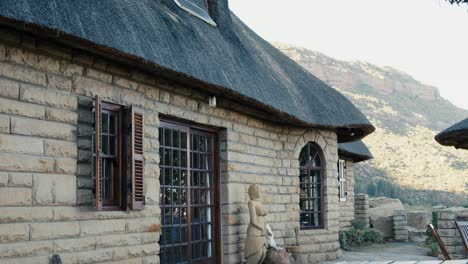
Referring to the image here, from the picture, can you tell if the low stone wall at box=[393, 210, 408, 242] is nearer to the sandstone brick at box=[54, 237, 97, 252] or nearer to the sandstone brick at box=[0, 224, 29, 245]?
the sandstone brick at box=[54, 237, 97, 252]

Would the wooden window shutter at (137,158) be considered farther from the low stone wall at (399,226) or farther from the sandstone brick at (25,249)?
the low stone wall at (399,226)

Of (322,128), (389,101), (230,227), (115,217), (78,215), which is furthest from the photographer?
(389,101)

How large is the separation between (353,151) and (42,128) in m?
16.1

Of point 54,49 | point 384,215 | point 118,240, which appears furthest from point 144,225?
point 384,215

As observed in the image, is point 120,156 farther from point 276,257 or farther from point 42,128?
point 276,257

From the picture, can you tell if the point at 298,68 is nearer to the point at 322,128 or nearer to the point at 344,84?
the point at 322,128

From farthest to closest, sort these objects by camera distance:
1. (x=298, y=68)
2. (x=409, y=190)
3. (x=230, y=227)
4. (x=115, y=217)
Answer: (x=409, y=190) → (x=298, y=68) → (x=230, y=227) → (x=115, y=217)

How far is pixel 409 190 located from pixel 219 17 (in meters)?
34.9

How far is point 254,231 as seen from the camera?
11.0 metres

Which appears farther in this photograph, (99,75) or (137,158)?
(137,158)

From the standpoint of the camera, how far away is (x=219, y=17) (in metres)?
12.4

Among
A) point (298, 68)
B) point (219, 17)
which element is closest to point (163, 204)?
point (219, 17)

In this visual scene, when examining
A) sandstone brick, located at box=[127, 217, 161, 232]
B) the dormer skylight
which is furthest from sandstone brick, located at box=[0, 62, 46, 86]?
the dormer skylight

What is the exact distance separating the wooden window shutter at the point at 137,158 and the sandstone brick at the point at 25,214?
1433 mm
